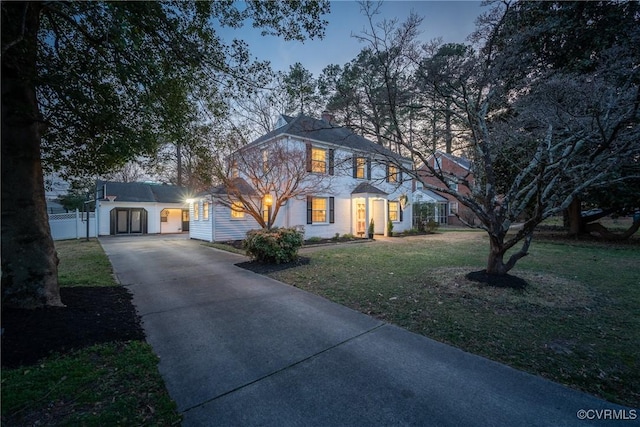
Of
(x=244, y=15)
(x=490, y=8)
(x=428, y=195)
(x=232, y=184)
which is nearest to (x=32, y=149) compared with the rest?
(x=244, y=15)

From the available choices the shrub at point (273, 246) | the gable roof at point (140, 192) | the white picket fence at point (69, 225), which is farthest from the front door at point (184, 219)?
the shrub at point (273, 246)

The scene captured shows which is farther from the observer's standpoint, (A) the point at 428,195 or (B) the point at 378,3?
(A) the point at 428,195

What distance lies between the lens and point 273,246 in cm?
817

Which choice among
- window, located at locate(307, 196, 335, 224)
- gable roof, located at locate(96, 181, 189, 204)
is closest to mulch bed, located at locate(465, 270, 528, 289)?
window, located at locate(307, 196, 335, 224)

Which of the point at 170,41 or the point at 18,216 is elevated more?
the point at 170,41

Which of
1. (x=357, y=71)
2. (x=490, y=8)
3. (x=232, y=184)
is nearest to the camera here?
(x=490, y=8)

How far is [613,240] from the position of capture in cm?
1341

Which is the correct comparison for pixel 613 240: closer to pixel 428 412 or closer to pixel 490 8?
pixel 490 8

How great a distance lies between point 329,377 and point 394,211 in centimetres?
1602

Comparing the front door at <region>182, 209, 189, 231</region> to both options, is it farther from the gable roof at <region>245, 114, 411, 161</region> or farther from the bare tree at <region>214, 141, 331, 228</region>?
the bare tree at <region>214, 141, 331, 228</region>

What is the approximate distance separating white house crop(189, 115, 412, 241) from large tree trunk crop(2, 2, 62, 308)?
8338mm

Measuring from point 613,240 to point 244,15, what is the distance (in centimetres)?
1894

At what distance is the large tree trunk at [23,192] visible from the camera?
3.72 meters

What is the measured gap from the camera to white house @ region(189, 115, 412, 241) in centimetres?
1335
